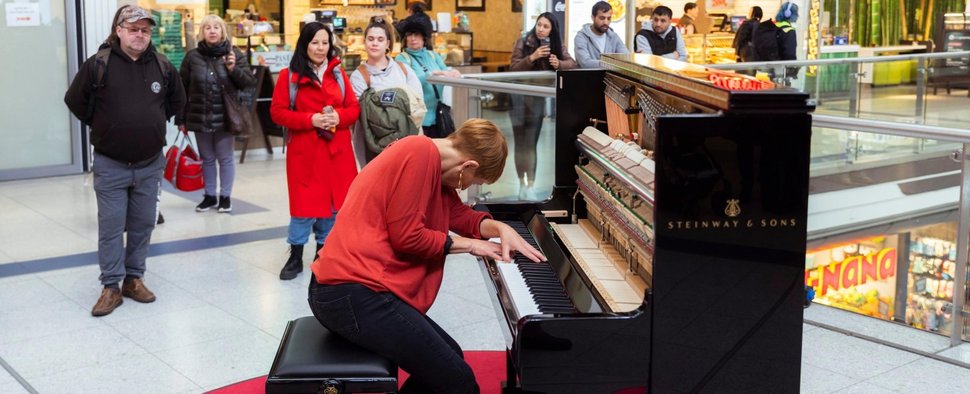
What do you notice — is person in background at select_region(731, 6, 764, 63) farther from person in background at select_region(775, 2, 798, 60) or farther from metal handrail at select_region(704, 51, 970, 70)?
metal handrail at select_region(704, 51, 970, 70)

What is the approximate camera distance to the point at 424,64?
754 centimetres

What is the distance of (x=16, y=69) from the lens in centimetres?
971

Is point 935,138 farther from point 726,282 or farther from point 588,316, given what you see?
point 588,316

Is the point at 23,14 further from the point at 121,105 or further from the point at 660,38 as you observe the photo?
the point at 660,38

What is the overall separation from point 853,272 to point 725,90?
4607 millimetres

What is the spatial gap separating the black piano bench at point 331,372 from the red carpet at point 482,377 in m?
1.18

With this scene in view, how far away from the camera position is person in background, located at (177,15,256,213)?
26.9 feet

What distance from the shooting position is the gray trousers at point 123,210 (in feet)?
18.1

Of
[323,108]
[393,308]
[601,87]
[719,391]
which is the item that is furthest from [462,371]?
[323,108]

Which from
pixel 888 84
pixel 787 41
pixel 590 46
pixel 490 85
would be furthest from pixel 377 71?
pixel 888 84

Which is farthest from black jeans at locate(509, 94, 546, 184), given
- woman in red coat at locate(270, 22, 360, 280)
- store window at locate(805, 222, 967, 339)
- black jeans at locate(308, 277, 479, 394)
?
black jeans at locate(308, 277, 479, 394)

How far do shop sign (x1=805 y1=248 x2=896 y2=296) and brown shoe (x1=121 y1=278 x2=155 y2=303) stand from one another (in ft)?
12.1

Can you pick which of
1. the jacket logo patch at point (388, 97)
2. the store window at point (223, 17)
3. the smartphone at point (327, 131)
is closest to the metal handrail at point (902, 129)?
the jacket logo patch at point (388, 97)

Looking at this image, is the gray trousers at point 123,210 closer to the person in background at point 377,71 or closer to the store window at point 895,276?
the person in background at point 377,71
